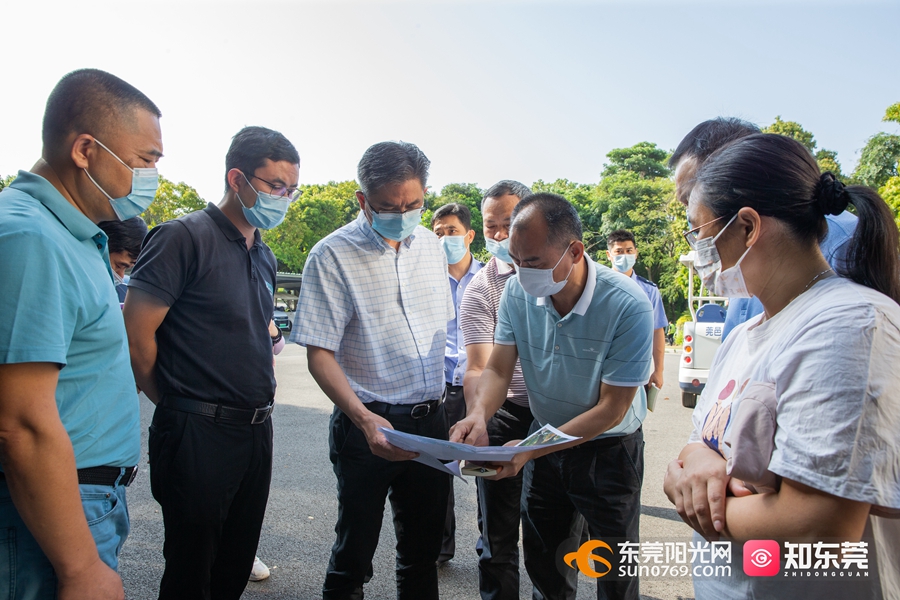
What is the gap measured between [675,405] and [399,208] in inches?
288

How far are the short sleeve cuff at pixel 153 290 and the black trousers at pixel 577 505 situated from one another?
66.9 inches

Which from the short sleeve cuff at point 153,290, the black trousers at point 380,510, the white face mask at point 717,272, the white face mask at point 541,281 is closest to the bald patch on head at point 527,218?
the white face mask at point 541,281

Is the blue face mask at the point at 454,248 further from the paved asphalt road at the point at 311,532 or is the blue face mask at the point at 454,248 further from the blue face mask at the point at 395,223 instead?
the paved asphalt road at the point at 311,532

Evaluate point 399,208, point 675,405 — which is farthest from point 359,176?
point 675,405

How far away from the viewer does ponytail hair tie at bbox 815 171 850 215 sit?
1.28 m

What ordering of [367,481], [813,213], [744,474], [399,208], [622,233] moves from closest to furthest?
[744,474]
[813,213]
[367,481]
[399,208]
[622,233]

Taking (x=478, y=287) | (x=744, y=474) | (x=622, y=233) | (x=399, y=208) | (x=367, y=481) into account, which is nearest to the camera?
(x=744, y=474)

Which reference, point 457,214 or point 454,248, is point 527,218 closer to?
point 454,248

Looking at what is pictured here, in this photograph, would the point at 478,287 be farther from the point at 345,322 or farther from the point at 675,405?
the point at 675,405

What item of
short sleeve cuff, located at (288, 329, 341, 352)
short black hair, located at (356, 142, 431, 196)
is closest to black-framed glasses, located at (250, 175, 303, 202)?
short black hair, located at (356, 142, 431, 196)

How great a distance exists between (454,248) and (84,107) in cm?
314

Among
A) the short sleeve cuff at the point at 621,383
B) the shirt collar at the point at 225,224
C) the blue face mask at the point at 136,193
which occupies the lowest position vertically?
the short sleeve cuff at the point at 621,383

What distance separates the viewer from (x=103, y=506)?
1.54 metres

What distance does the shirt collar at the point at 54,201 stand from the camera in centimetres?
147
